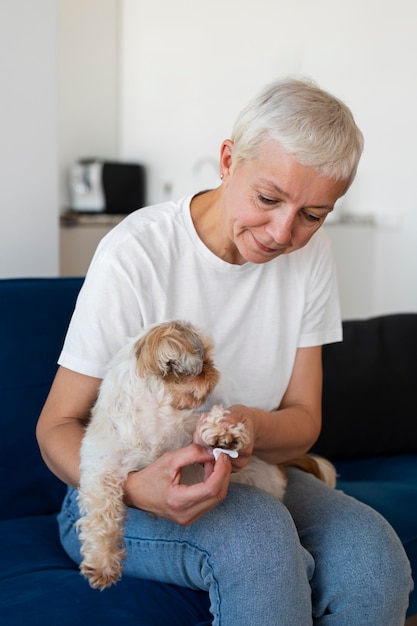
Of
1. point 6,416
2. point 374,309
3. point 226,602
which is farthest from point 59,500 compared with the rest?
point 374,309

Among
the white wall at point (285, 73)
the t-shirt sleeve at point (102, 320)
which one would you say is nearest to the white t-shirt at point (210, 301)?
the t-shirt sleeve at point (102, 320)

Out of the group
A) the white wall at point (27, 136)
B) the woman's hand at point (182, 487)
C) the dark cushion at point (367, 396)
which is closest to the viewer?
the woman's hand at point (182, 487)

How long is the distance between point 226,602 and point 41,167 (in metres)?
1.49

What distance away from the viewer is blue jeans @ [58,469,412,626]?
4.09 ft

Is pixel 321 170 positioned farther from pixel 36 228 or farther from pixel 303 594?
pixel 36 228

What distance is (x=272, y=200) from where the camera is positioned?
54.8 inches

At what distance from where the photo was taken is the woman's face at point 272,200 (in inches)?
53.5

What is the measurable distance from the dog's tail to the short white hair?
715mm

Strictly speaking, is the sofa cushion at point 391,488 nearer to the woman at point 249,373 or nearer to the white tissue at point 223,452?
the woman at point 249,373

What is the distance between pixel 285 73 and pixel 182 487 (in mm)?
2618

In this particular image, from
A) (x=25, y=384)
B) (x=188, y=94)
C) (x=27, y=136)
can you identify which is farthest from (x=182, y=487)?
(x=188, y=94)

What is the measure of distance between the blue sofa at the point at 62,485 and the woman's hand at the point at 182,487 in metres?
0.28

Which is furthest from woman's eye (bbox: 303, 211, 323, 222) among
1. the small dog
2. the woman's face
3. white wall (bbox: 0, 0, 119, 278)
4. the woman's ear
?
white wall (bbox: 0, 0, 119, 278)

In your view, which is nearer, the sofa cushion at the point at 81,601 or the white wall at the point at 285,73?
the sofa cushion at the point at 81,601
